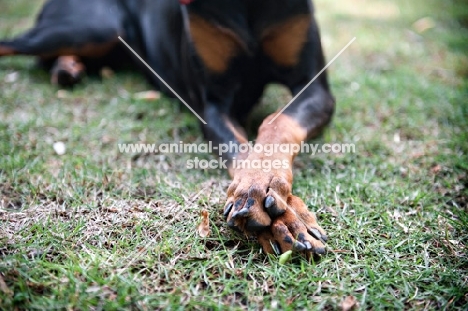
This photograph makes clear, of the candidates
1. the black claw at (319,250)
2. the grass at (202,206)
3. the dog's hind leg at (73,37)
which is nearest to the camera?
the grass at (202,206)

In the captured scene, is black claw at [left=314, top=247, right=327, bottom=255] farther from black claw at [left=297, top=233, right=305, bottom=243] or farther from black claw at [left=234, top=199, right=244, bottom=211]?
black claw at [left=234, top=199, right=244, bottom=211]

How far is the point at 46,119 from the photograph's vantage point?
2.45m

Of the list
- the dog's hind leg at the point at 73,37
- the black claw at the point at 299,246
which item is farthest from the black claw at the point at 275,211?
the dog's hind leg at the point at 73,37

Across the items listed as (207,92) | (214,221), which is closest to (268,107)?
(207,92)

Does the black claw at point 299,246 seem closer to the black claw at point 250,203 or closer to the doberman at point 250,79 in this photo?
the doberman at point 250,79

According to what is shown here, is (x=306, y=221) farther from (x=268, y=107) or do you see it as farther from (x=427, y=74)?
(x=427, y=74)

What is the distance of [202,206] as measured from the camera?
1.57 meters

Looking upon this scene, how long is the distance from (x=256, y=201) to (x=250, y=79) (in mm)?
894

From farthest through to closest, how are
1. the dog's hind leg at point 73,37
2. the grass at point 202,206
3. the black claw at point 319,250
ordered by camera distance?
1. the dog's hind leg at point 73,37
2. the black claw at point 319,250
3. the grass at point 202,206

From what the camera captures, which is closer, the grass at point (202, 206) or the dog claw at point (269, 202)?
the grass at point (202, 206)

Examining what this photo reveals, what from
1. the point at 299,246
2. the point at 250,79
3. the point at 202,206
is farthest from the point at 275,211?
the point at 250,79

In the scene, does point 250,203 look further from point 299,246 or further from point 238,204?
point 299,246

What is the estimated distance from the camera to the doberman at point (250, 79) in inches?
52.7

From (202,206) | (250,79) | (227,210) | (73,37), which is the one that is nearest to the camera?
(227,210)
